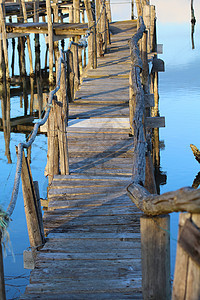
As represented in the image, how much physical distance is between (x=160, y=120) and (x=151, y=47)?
6.11 metres

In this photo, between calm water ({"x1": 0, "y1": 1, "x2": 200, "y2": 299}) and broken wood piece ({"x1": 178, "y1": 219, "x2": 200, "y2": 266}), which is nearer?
broken wood piece ({"x1": 178, "y1": 219, "x2": 200, "y2": 266})

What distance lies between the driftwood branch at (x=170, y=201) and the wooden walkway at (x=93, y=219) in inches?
48.4

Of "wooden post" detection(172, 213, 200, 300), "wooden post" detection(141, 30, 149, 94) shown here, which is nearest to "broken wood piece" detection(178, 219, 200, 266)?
"wooden post" detection(172, 213, 200, 300)

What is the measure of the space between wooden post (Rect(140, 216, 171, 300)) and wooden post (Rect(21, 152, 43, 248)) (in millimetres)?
2137

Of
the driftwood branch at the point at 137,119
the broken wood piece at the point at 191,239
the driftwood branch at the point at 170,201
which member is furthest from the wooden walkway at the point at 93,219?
the broken wood piece at the point at 191,239

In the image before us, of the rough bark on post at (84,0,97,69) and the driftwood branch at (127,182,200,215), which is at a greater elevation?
the driftwood branch at (127,182,200,215)

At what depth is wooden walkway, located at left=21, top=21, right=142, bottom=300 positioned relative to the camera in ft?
14.3

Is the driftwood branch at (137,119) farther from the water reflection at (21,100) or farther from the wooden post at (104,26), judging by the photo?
the water reflection at (21,100)

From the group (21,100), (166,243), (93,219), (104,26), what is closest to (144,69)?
(104,26)

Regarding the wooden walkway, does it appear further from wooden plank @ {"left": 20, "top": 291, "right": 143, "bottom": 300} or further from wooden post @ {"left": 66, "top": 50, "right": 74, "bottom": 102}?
wooden post @ {"left": 66, "top": 50, "right": 74, "bottom": 102}

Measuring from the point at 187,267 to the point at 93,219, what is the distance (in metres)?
3.27

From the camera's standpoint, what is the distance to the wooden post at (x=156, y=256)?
3.03m

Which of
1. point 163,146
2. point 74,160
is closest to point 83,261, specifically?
point 74,160

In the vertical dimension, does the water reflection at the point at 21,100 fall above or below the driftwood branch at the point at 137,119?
below
